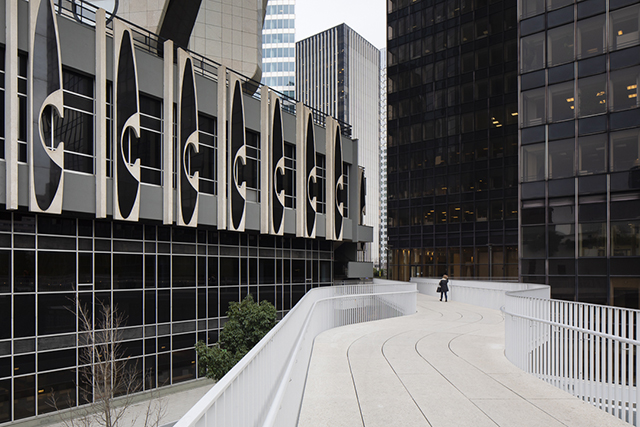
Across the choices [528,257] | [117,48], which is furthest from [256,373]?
[528,257]

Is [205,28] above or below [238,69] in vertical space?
above

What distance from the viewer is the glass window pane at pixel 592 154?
3400 centimetres

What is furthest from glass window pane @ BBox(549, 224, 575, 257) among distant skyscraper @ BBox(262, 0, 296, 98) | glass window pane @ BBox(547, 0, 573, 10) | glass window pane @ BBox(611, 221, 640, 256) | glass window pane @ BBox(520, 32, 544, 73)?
distant skyscraper @ BBox(262, 0, 296, 98)

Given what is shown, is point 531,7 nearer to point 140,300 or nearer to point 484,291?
point 484,291

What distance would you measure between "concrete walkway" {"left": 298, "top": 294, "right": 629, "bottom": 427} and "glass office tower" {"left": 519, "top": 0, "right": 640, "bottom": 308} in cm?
2447

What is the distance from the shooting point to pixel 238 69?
109 feet

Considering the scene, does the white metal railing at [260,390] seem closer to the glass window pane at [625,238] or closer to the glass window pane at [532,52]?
the glass window pane at [625,238]

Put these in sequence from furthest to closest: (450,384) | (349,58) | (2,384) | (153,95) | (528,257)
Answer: (349,58), (528,257), (153,95), (2,384), (450,384)

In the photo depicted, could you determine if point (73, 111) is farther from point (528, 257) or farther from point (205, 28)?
point (528, 257)

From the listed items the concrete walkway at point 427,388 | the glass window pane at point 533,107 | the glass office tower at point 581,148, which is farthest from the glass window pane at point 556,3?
the concrete walkway at point 427,388

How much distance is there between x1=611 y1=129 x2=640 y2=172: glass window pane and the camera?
32.6 metres

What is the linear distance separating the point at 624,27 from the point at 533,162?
1188 cm

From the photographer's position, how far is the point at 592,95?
115ft

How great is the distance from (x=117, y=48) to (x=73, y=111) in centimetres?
366
